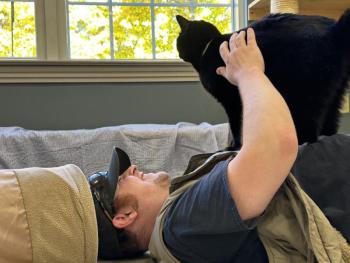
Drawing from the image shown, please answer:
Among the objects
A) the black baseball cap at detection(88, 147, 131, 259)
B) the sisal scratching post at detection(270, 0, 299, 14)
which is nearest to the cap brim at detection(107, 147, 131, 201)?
the black baseball cap at detection(88, 147, 131, 259)

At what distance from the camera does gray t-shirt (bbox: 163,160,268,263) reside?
72 cm

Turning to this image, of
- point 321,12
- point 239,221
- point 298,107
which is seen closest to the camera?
point 239,221

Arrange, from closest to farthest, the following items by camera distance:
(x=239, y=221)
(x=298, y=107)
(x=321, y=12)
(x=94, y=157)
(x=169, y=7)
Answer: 1. (x=239, y=221)
2. (x=298, y=107)
3. (x=94, y=157)
4. (x=321, y=12)
5. (x=169, y=7)

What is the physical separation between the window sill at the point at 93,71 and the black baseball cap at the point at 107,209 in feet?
3.65

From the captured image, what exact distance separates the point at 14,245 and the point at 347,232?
0.58m

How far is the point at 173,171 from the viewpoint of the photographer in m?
1.64

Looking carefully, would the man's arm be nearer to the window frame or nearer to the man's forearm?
the man's forearm

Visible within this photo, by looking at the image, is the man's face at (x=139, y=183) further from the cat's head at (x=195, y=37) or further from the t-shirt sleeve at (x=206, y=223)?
the cat's head at (x=195, y=37)

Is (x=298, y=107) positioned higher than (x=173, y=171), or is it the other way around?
(x=298, y=107)

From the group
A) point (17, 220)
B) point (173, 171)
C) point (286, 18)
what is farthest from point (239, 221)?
point (173, 171)

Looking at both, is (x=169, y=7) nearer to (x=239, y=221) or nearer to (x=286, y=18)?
(x=286, y=18)

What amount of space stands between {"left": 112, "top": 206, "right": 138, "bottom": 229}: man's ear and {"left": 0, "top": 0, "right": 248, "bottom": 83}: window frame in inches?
46.8

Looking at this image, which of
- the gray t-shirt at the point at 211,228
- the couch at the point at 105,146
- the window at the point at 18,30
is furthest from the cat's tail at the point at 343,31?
the window at the point at 18,30

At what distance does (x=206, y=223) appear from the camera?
733 mm
